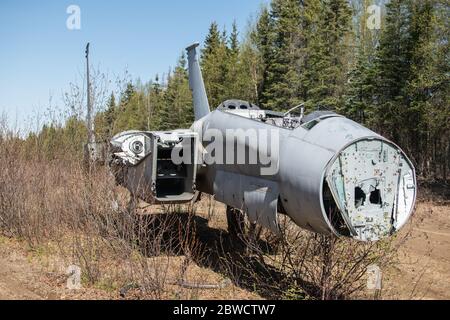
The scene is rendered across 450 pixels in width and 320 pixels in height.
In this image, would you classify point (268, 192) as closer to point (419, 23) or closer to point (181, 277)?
point (181, 277)

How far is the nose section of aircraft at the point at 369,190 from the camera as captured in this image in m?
6.19

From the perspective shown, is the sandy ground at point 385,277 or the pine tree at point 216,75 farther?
the pine tree at point 216,75

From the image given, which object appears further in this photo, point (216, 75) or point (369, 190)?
point (216, 75)

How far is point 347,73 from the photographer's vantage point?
31.2 m

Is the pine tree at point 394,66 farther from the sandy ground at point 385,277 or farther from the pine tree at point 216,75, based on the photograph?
the pine tree at point 216,75

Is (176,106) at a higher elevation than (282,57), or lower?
lower

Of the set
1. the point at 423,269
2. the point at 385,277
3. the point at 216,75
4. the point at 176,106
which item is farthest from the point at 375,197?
the point at 176,106

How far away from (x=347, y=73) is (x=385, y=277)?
23.6 meters

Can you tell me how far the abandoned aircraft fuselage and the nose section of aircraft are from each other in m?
0.01

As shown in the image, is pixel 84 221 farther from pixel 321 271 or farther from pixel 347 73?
pixel 347 73

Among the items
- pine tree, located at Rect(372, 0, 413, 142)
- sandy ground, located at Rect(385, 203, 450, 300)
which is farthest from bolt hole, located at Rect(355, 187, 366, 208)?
pine tree, located at Rect(372, 0, 413, 142)

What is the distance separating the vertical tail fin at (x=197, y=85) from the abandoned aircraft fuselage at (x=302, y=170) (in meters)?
3.88

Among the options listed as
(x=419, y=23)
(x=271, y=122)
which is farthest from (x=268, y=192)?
(x=419, y=23)

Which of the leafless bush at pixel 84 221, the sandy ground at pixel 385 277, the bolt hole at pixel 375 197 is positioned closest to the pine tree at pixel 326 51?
the sandy ground at pixel 385 277
